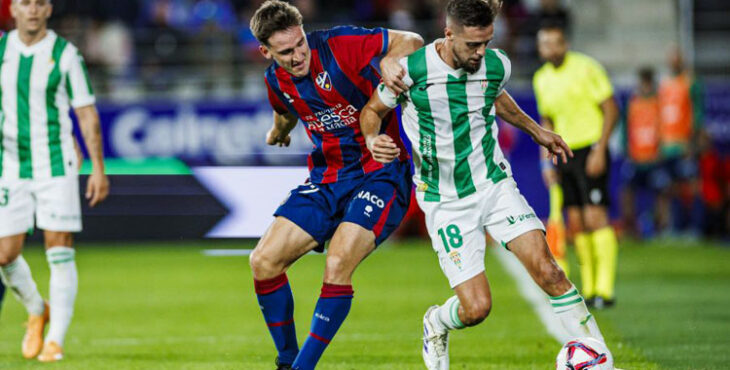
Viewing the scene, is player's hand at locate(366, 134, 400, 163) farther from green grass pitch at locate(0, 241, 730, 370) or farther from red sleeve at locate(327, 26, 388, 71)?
green grass pitch at locate(0, 241, 730, 370)

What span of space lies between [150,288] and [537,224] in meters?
6.80

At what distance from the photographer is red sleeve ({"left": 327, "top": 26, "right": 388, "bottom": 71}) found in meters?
6.26

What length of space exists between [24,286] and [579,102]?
501 centimetres

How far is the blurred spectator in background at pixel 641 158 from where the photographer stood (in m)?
16.9

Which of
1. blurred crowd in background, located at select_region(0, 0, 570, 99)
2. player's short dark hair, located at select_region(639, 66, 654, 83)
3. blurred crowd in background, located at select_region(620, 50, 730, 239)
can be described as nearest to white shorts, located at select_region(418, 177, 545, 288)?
player's short dark hair, located at select_region(639, 66, 654, 83)

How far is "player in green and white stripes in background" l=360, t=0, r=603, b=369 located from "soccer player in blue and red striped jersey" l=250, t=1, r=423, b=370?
0.18 metres

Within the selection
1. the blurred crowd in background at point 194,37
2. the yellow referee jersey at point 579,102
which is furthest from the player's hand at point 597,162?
the blurred crowd in background at point 194,37

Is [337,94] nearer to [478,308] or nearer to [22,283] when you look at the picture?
[478,308]

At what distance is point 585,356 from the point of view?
18.9 ft

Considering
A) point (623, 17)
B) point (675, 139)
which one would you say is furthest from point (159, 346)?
point (623, 17)

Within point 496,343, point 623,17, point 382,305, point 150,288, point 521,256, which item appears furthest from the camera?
point 623,17

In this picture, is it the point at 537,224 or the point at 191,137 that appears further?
the point at 191,137

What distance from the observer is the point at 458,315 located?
6137 millimetres

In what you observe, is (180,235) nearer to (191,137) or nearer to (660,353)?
(191,137)
